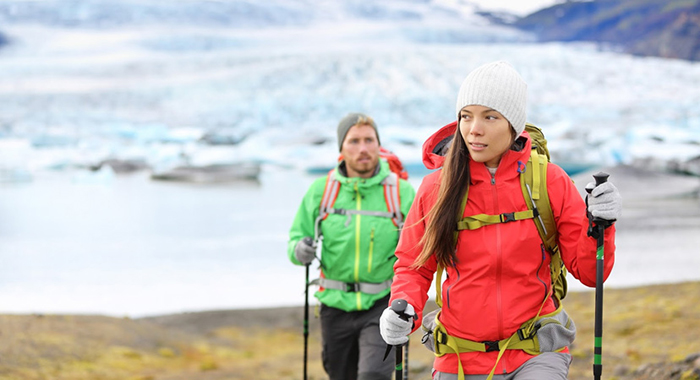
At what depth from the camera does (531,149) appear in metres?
2.04

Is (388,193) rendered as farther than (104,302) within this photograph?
No

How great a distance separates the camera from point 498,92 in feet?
6.28

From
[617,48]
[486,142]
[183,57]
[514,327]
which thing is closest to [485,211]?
[486,142]

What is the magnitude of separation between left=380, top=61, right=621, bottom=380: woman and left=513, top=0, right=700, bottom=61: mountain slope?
64.3ft

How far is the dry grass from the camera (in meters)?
7.01

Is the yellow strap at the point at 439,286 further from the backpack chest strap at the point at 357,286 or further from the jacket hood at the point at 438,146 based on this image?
the backpack chest strap at the point at 357,286

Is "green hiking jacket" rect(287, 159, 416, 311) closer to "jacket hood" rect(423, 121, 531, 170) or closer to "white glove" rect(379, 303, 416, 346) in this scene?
"jacket hood" rect(423, 121, 531, 170)

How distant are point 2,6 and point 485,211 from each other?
21912 millimetres

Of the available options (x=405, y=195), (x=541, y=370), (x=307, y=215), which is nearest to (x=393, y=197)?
(x=405, y=195)

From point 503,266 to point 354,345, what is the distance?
5.51ft

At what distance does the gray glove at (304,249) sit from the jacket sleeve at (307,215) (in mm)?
54

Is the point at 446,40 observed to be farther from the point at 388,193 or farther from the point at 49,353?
the point at 388,193

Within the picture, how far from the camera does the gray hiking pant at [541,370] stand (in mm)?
1867

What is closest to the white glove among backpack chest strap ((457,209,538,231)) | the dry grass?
backpack chest strap ((457,209,538,231))
